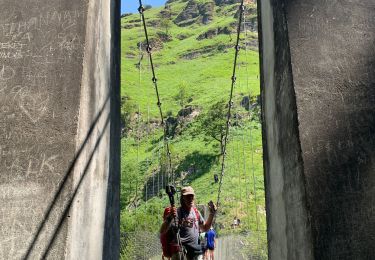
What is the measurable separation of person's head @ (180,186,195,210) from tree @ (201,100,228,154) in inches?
1717

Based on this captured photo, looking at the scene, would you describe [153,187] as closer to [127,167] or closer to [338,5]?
[127,167]

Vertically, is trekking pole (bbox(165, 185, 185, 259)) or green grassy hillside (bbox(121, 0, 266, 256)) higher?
green grassy hillside (bbox(121, 0, 266, 256))

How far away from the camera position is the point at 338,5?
351 cm

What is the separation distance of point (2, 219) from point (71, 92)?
980 mm

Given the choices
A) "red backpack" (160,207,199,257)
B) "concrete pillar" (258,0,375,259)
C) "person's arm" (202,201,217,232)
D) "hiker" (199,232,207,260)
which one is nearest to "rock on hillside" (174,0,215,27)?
"hiker" (199,232,207,260)

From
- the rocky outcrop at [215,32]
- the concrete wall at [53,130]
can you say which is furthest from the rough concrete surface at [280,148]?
the rocky outcrop at [215,32]

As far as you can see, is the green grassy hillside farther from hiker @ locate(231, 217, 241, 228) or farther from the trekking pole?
the trekking pole

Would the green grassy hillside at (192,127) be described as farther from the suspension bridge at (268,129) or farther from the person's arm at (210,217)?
the suspension bridge at (268,129)

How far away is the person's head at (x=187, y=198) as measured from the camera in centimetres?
450

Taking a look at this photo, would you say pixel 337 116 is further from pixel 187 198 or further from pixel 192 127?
pixel 192 127

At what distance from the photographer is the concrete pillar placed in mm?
3023

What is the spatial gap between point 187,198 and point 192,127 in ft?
167

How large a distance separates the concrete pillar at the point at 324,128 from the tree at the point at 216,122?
4463 centimetres

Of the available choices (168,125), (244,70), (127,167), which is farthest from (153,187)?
(244,70)
